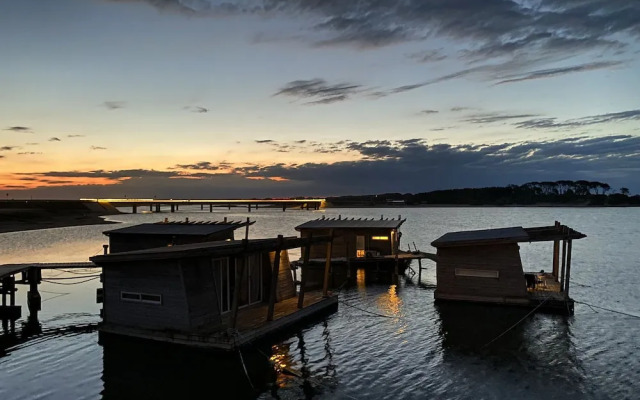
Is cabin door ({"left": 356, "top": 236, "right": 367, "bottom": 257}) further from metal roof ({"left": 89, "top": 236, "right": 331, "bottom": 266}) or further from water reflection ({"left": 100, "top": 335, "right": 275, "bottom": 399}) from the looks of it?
water reflection ({"left": 100, "top": 335, "right": 275, "bottom": 399})

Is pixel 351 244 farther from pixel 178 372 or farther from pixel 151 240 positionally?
pixel 178 372

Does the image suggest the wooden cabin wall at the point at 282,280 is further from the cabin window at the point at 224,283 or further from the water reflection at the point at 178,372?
the water reflection at the point at 178,372

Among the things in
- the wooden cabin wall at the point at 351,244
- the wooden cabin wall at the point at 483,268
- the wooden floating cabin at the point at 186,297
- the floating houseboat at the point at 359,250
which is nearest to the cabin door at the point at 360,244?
the floating houseboat at the point at 359,250

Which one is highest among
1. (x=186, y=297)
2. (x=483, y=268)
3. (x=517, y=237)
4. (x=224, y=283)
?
(x=517, y=237)

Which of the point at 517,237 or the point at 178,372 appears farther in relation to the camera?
the point at 517,237

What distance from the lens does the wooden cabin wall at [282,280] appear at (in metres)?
23.2

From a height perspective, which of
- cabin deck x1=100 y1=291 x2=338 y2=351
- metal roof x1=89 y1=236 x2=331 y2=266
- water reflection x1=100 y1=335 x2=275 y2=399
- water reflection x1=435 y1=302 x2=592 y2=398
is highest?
metal roof x1=89 y1=236 x2=331 y2=266

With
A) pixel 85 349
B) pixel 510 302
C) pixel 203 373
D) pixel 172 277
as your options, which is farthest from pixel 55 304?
pixel 510 302

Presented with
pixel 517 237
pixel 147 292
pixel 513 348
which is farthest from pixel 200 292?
pixel 517 237

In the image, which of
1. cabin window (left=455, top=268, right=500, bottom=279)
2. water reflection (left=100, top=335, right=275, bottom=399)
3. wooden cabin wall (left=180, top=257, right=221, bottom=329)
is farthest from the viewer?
cabin window (left=455, top=268, right=500, bottom=279)

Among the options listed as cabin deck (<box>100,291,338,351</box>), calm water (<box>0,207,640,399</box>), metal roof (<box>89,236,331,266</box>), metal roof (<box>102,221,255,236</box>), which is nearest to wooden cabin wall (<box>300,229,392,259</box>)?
metal roof (<box>102,221,255,236</box>)

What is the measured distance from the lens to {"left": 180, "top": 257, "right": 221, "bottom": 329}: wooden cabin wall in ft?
58.9

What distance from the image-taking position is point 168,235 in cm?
2780

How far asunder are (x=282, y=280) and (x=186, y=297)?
718cm
